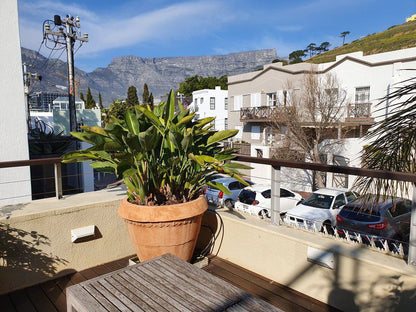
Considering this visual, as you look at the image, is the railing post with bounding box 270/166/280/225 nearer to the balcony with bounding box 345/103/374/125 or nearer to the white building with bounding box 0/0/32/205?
the white building with bounding box 0/0/32/205

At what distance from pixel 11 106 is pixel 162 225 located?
5782 mm

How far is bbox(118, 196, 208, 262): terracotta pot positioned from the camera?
8.21 ft

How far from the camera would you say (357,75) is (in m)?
17.5

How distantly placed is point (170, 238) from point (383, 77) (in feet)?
58.0

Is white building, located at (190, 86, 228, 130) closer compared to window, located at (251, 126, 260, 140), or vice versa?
window, located at (251, 126, 260, 140)

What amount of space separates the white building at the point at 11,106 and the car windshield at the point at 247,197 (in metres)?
6.36

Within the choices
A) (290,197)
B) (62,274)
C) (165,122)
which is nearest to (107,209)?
(62,274)

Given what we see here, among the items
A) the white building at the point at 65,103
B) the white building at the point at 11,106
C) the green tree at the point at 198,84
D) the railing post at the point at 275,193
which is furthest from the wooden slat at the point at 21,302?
the green tree at the point at 198,84

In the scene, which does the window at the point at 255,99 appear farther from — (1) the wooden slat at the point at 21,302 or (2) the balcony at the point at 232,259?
(1) the wooden slat at the point at 21,302

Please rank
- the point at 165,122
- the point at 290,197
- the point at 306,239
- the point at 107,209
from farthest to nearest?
the point at 290,197 < the point at 107,209 < the point at 165,122 < the point at 306,239

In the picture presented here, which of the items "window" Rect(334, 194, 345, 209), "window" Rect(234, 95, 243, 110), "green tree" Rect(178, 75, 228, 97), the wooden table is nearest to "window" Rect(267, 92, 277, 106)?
"window" Rect(234, 95, 243, 110)

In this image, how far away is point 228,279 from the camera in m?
2.78

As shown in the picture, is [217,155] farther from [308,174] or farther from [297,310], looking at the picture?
[308,174]

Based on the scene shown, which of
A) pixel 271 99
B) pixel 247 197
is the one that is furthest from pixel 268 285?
pixel 271 99
